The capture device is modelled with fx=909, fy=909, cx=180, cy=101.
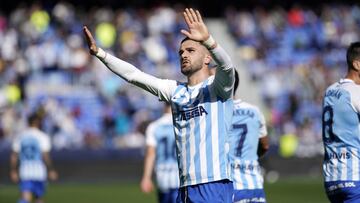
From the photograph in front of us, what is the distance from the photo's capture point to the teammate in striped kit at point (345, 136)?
8.86 metres

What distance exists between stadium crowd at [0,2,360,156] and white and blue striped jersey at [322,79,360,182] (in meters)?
15.2

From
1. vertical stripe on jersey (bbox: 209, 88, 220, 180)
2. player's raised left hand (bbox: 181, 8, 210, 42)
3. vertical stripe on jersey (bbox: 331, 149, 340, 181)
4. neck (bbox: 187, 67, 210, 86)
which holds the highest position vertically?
player's raised left hand (bbox: 181, 8, 210, 42)

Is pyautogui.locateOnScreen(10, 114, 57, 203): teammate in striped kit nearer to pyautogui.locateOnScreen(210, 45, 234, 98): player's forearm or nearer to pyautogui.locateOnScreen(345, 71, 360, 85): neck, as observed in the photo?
pyautogui.locateOnScreen(345, 71, 360, 85): neck

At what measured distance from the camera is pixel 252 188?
→ 976cm

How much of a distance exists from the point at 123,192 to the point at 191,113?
41.9ft

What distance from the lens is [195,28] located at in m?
7.18

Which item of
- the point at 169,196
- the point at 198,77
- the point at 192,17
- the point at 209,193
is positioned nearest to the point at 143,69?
the point at 169,196

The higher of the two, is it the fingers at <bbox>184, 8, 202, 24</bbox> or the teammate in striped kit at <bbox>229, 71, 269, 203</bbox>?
the fingers at <bbox>184, 8, 202, 24</bbox>

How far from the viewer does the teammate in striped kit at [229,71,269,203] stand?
9.70 metres

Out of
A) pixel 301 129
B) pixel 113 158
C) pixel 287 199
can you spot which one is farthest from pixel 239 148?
pixel 301 129

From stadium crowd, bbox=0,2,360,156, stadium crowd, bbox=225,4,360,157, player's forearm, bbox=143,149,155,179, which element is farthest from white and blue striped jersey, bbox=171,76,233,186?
stadium crowd, bbox=225,4,360,157

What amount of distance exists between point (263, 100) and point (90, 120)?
19.2 ft

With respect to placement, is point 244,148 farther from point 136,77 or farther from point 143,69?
point 143,69

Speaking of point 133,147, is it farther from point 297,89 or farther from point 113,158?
point 297,89
